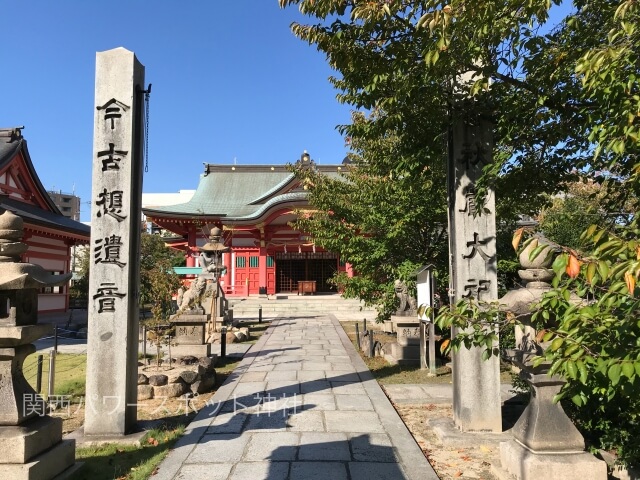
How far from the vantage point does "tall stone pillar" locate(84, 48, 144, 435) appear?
4469 millimetres

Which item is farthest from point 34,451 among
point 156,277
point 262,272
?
point 262,272

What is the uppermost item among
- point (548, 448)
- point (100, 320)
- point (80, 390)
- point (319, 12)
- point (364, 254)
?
point (319, 12)

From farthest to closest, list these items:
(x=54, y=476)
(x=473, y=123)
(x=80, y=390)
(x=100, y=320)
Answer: (x=80, y=390), (x=473, y=123), (x=100, y=320), (x=54, y=476)

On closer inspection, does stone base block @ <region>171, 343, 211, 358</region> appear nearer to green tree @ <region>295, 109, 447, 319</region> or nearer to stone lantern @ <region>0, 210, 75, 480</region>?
green tree @ <region>295, 109, 447, 319</region>

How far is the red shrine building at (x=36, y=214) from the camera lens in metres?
15.4

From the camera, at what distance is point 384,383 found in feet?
23.3

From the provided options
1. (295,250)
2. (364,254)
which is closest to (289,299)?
(295,250)

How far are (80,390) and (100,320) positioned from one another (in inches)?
126

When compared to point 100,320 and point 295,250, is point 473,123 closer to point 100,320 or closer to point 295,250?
point 100,320

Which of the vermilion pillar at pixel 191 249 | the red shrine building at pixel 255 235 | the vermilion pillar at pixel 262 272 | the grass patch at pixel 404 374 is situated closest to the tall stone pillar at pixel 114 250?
the grass patch at pixel 404 374

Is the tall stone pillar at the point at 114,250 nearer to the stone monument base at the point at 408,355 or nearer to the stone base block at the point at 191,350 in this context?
the stone base block at the point at 191,350

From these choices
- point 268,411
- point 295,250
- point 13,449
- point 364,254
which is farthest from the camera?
point 295,250

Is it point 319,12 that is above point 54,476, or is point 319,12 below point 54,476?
above

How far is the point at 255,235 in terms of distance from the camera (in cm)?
2467
